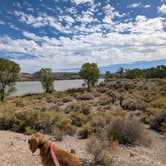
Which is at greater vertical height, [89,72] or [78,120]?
[89,72]

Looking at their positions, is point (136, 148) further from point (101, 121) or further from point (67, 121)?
point (67, 121)

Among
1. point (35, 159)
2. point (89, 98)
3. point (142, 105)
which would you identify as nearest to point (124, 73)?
point (89, 98)

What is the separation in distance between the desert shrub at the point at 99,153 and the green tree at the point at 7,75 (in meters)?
25.3

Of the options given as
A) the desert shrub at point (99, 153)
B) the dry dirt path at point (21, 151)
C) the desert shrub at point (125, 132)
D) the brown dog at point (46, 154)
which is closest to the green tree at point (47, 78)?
the dry dirt path at point (21, 151)

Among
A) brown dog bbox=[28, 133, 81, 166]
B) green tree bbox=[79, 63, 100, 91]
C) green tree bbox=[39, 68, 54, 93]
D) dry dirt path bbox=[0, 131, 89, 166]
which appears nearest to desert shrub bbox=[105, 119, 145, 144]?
dry dirt path bbox=[0, 131, 89, 166]

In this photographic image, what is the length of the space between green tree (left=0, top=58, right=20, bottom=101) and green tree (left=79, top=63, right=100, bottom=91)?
709 inches

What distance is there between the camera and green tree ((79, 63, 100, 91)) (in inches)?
1804

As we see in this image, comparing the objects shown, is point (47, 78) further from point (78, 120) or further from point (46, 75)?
point (78, 120)

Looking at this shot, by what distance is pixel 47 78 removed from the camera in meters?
46.2

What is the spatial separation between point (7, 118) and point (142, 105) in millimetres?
10575

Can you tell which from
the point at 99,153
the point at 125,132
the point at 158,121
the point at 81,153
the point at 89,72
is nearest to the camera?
the point at 99,153

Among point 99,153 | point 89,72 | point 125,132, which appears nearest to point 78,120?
point 125,132

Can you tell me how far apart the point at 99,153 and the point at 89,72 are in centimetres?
3964

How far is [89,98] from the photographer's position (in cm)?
3006
